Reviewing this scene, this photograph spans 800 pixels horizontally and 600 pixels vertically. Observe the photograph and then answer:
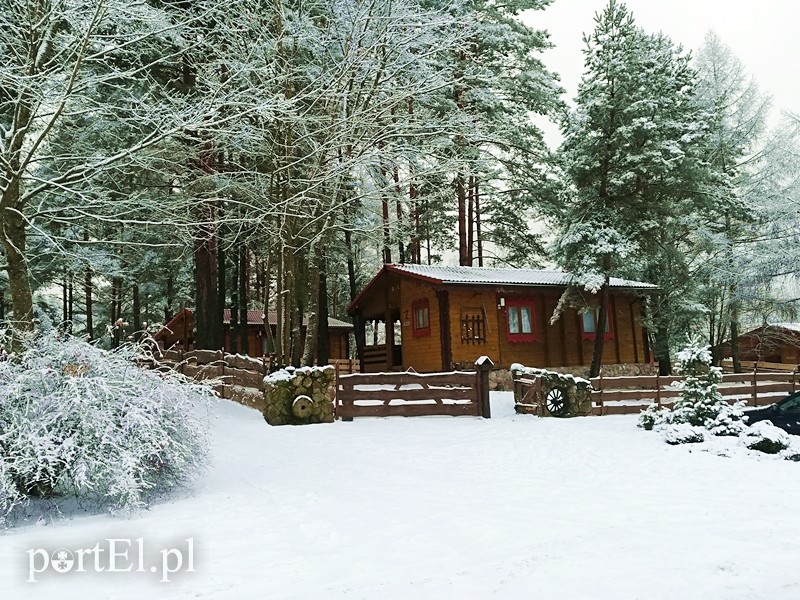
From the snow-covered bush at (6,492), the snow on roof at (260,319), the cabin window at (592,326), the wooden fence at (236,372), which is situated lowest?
the snow-covered bush at (6,492)

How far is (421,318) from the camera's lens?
22.4 metres

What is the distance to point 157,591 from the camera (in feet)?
14.5

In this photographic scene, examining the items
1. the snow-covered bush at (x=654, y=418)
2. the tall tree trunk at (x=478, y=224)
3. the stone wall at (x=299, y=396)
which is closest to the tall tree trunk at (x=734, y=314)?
the tall tree trunk at (x=478, y=224)

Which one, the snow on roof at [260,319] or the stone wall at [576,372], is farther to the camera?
the snow on roof at [260,319]

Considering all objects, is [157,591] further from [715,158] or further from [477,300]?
[715,158]

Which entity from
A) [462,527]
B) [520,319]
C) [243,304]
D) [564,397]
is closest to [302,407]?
[564,397]

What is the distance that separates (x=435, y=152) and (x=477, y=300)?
22.1ft

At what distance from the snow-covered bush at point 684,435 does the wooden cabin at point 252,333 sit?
867 inches

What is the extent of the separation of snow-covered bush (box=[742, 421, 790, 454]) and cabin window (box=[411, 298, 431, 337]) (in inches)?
508

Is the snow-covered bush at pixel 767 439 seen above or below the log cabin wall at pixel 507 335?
below

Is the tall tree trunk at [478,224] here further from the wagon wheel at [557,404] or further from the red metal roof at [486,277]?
the wagon wheel at [557,404]

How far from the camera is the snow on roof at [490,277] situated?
20.4 m

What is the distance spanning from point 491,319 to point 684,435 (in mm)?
11381

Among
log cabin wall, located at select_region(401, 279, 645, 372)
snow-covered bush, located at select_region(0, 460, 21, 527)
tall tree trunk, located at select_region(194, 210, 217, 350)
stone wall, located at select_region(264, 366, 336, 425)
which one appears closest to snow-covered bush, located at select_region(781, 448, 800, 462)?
stone wall, located at select_region(264, 366, 336, 425)
